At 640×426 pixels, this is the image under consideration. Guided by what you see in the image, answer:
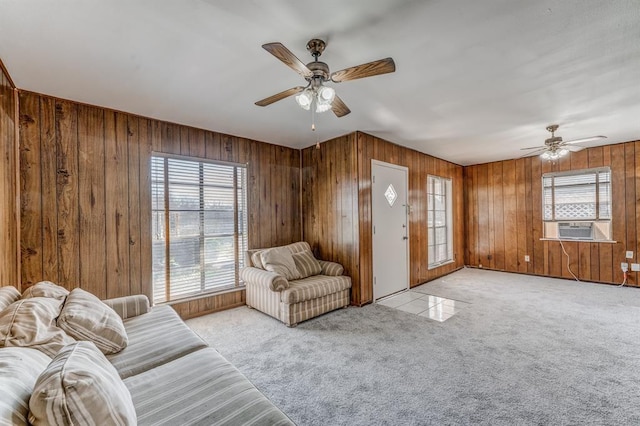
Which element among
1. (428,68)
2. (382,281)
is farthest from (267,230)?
(428,68)

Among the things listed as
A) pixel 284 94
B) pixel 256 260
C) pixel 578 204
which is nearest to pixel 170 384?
pixel 284 94

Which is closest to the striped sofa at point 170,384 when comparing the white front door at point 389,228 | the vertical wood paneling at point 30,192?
the vertical wood paneling at point 30,192

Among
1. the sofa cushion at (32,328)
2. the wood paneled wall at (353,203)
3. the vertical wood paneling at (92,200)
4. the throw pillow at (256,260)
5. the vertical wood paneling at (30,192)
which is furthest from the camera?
the wood paneled wall at (353,203)

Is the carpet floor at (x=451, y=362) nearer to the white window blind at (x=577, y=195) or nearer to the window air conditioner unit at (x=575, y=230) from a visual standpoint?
the window air conditioner unit at (x=575, y=230)

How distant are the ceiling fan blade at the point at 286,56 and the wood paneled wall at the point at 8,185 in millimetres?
2301

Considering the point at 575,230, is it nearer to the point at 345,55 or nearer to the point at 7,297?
the point at 345,55

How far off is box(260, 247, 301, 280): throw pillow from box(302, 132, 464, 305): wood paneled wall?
0.75 m

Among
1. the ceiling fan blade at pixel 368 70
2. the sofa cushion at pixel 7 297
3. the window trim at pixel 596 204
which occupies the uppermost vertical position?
the ceiling fan blade at pixel 368 70

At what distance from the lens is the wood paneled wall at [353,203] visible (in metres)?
3.79

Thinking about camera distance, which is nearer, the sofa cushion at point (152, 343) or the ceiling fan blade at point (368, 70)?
the sofa cushion at point (152, 343)

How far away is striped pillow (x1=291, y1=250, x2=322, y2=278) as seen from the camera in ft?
12.3

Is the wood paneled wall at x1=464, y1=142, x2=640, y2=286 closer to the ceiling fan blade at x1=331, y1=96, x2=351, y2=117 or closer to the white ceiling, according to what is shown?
the white ceiling

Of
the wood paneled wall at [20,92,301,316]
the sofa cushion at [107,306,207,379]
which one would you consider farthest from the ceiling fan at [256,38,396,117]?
the wood paneled wall at [20,92,301,316]

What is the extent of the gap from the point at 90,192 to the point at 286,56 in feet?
8.69
